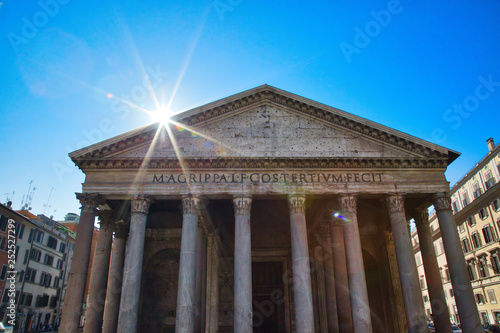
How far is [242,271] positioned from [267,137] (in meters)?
5.39

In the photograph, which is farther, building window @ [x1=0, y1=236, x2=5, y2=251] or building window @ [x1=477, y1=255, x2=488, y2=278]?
building window @ [x1=477, y1=255, x2=488, y2=278]

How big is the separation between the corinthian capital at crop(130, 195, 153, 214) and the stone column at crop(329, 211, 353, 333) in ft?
24.4

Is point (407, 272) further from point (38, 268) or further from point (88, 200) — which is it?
point (38, 268)

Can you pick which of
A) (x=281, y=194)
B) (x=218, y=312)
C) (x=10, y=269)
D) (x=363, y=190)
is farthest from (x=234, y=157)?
(x=10, y=269)

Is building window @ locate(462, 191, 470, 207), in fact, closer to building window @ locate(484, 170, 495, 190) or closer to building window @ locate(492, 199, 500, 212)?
building window @ locate(484, 170, 495, 190)

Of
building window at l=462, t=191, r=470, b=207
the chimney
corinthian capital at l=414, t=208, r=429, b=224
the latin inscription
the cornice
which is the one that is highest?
the chimney

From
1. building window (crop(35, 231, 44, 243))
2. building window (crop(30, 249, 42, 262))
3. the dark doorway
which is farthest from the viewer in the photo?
building window (crop(35, 231, 44, 243))

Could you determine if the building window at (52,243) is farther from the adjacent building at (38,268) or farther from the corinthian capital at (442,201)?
the corinthian capital at (442,201)

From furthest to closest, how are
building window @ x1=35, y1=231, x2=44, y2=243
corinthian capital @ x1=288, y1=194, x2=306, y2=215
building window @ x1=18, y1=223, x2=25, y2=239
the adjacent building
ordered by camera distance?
1. building window @ x1=35, y1=231, x2=44, y2=243
2. building window @ x1=18, y1=223, x2=25, y2=239
3. the adjacent building
4. corinthian capital @ x1=288, y1=194, x2=306, y2=215

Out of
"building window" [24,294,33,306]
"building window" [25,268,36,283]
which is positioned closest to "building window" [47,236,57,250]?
"building window" [25,268,36,283]

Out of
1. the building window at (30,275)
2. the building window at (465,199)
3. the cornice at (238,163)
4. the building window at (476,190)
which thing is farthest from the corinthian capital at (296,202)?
the building window at (30,275)

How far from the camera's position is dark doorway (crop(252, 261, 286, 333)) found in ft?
59.0

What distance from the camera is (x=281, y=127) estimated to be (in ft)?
47.9

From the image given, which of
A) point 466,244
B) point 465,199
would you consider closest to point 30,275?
point 466,244
